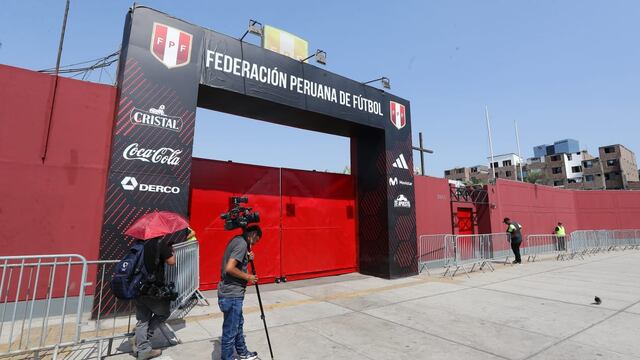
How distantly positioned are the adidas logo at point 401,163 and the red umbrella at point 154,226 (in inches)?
311

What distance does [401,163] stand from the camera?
1157 centimetres

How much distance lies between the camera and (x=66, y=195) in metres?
6.37

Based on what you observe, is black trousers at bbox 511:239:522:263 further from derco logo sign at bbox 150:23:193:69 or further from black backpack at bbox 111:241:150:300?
black backpack at bbox 111:241:150:300

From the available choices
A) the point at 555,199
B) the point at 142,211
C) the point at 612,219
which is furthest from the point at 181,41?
the point at 612,219

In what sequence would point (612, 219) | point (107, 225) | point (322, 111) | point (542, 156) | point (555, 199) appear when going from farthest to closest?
1. point (542, 156)
2. point (612, 219)
3. point (555, 199)
4. point (322, 111)
5. point (107, 225)

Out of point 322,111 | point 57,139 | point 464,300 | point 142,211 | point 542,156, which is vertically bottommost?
point 464,300

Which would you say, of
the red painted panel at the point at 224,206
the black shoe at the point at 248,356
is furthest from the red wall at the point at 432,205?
the black shoe at the point at 248,356

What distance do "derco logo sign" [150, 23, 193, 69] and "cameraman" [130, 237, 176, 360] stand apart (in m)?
4.50

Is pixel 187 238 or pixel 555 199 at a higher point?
pixel 555 199

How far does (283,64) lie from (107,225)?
233 inches

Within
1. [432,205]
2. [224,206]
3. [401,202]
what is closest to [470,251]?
[432,205]

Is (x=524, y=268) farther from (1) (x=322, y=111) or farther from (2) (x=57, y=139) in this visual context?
(2) (x=57, y=139)

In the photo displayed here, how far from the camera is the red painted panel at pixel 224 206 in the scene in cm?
871

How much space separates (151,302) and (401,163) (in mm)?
9081
